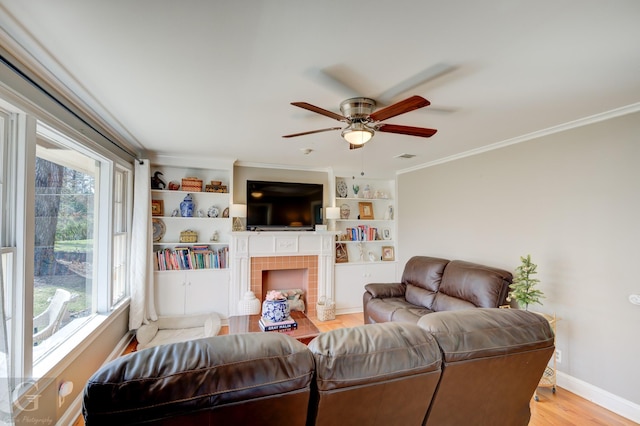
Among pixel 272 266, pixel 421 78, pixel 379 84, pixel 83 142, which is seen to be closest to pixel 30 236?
pixel 83 142

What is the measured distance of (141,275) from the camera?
11.5 ft

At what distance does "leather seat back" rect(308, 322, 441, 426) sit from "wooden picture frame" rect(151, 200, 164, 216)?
3687mm

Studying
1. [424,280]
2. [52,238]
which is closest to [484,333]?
[424,280]

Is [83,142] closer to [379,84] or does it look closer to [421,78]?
[379,84]

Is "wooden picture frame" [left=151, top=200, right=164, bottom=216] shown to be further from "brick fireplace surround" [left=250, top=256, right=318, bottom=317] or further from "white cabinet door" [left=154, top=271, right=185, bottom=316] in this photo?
"brick fireplace surround" [left=250, top=256, right=318, bottom=317]

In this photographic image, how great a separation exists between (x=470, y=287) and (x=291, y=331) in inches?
74.8

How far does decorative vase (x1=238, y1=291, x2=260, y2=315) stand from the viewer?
3.87 metres

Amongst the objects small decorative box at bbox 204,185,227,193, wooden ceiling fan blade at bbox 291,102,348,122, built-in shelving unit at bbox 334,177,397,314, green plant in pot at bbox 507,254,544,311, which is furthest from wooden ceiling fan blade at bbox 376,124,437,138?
small decorative box at bbox 204,185,227,193

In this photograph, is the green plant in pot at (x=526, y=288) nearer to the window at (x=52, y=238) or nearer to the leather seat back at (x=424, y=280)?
the leather seat back at (x=424, y=280)

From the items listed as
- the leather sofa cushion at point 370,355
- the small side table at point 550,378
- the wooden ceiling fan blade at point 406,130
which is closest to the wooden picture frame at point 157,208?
the wooden ceiling fan blade at point 406,130

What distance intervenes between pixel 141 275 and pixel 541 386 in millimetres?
4305

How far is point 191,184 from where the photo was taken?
4.07 metres

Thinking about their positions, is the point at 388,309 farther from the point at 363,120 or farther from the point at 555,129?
the point at 555,129

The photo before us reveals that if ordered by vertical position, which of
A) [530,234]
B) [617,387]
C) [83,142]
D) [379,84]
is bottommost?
[617,387]
